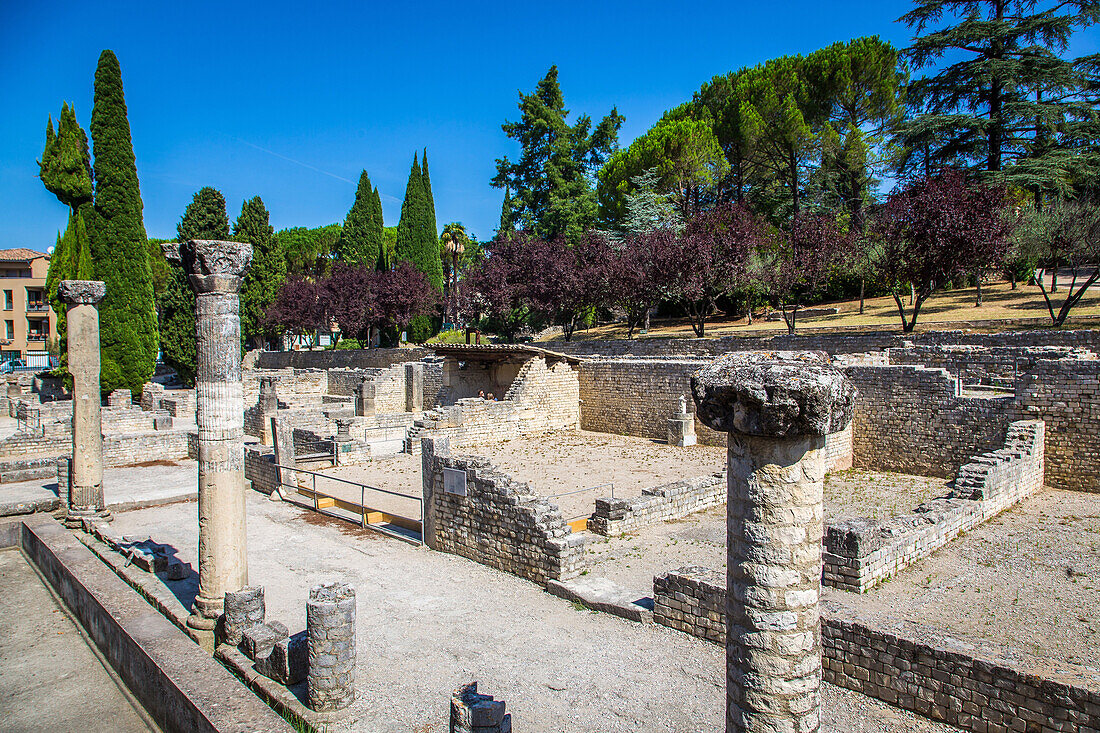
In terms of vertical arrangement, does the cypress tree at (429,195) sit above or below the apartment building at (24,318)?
Answer: above

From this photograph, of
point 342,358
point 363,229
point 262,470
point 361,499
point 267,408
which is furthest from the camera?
point 363,229

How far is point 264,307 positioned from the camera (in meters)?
48.9

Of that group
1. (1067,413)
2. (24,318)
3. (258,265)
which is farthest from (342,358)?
(1067,413)

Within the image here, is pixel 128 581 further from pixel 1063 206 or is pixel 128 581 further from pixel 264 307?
pixel 264 307

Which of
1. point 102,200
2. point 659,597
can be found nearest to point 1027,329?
point 659,597

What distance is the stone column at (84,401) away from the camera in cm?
1231

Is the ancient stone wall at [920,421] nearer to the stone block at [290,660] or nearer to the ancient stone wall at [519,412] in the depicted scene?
the ancient stone wall at [519,412]

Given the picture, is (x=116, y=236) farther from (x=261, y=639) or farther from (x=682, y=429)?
(x=261, y=639)

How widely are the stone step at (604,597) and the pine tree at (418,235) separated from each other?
153ft

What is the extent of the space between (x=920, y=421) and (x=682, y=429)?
6347 mm

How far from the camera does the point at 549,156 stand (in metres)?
50.6

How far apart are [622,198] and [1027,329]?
83.5ft

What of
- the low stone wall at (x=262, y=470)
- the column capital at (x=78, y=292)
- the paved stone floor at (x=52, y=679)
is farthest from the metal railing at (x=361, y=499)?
the column capital at (x=78, y=292)

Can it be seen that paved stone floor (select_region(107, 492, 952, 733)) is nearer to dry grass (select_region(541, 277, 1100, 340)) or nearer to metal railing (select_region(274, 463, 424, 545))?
metal railing (select_region(274, 463, 424, 545))
